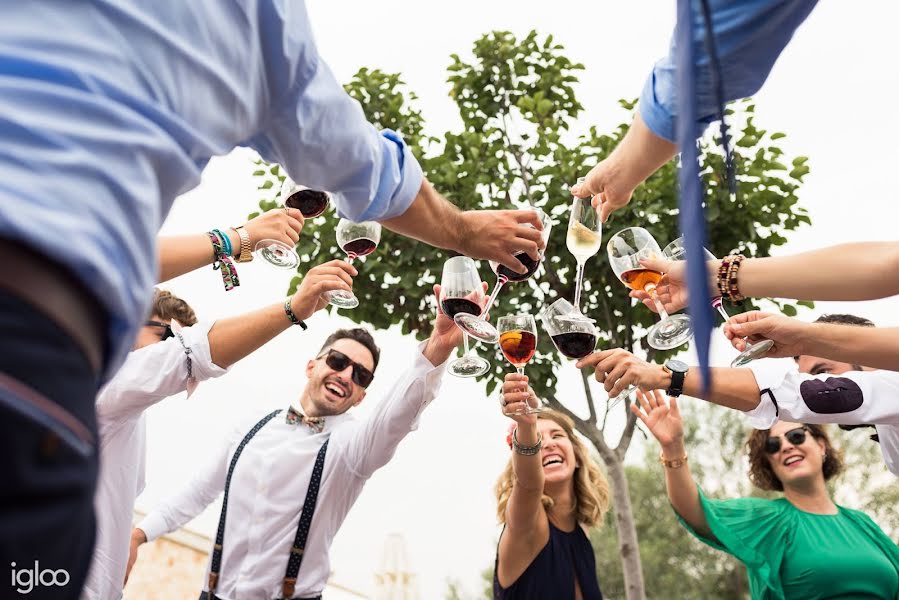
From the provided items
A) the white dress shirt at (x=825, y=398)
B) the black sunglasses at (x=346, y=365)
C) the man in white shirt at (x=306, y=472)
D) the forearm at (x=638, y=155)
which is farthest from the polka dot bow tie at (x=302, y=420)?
the forearm at (x=638, y=155)

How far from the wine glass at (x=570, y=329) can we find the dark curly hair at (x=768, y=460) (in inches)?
67.4

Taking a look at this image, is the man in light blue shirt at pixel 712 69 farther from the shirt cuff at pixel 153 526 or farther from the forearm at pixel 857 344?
the shirt cuff at pixel 153 526

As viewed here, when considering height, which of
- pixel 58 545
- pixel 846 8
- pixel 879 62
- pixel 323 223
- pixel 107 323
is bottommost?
pixel 58 545

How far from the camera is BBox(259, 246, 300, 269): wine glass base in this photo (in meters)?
3.07

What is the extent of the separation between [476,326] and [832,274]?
127 cm

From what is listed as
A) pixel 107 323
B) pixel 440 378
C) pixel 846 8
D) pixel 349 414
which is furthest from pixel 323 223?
pixel 107 323

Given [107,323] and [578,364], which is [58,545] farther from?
[578,364]

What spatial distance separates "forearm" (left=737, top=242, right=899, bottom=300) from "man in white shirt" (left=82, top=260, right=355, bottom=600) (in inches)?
60.2

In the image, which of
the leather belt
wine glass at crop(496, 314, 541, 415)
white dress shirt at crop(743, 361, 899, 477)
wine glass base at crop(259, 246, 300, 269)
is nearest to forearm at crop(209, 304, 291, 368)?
wine glass base at crop(259, 246, 300, 269)

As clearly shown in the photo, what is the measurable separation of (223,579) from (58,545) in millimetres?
3287

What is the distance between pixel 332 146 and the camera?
1.28 meters

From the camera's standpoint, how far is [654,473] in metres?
18.3

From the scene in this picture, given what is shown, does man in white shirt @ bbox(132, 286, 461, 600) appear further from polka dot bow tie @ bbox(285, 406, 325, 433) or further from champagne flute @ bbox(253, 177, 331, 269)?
champagne flute @ bbox(253, 177, 331, 269)

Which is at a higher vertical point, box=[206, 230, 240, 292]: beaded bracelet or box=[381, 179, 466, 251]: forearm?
box=[206, 230, 240, 292]: beaded bracelet
